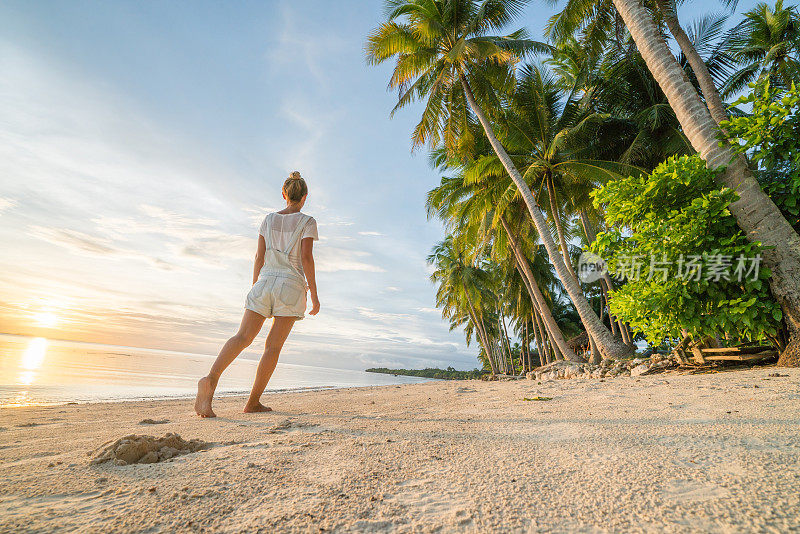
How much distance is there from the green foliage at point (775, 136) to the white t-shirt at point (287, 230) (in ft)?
16.1

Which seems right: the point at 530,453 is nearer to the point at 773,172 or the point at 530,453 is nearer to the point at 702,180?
the point at 702,180

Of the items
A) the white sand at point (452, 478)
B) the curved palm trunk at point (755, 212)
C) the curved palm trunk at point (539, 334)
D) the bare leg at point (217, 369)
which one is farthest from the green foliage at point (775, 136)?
the curved palm trunk at point (539, 334)

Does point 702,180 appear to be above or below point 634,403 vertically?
above

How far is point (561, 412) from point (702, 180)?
372 cm

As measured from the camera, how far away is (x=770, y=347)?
4.61m

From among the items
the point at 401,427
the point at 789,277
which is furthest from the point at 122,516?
the point at 789,277

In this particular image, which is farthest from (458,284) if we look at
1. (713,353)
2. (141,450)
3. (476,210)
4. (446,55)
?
(141,450)

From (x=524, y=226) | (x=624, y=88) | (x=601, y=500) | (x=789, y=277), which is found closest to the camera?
(x=601, y=500)

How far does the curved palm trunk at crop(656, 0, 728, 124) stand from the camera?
557 centimetres

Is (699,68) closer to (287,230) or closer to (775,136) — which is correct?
(775,136)

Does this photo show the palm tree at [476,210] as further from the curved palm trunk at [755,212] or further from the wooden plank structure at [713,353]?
the curved palm trunk at [755,212]

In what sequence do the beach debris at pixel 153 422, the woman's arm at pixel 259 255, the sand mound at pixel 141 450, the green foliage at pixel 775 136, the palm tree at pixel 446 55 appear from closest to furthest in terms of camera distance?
the sand mound at pixel 141 450
the beach debris at pixel 153 422
the woman's arm at pixel 259 255
the green foliage at pixel 775 136
the palm tree at pixel 446 55

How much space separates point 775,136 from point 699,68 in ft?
9.25

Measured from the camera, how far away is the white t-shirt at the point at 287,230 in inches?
121
